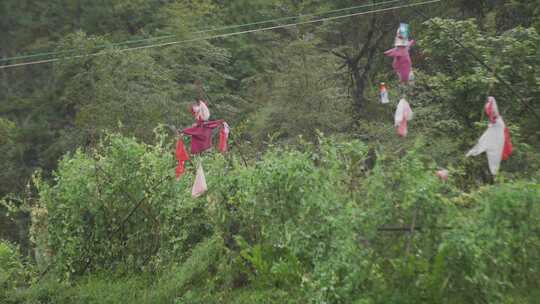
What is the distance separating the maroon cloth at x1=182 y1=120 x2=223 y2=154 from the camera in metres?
6.78

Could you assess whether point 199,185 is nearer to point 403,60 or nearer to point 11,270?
point 403,60

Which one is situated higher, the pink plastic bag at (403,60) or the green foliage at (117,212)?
the pink plastic bag at (403,60)

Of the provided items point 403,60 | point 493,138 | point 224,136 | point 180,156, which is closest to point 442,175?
point 493,138

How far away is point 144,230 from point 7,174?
60.9 feet

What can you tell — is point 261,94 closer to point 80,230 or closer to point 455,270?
point 80,230

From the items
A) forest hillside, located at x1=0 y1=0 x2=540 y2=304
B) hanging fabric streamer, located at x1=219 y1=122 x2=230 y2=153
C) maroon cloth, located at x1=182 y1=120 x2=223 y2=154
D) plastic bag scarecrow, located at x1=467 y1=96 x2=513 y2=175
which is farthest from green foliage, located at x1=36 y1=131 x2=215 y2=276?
plastic bag scarecrow, located at x1=467 y1=96 x2=513 y2=175

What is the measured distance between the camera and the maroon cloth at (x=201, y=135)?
678 centimetres

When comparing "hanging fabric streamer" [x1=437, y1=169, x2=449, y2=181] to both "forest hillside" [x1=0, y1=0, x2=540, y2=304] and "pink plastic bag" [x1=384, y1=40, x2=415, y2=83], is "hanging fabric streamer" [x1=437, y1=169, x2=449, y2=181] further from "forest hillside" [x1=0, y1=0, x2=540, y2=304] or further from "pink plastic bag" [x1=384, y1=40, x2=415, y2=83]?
"pink plastic bag" [x1=384, y1=40, x2=415, y2=83]

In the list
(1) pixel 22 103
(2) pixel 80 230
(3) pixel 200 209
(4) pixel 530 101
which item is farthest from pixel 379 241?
(1) pixel 22 103

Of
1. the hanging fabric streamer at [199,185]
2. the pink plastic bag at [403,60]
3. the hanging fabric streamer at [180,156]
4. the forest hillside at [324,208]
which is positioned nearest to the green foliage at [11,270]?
the forest hillside at [324,208]

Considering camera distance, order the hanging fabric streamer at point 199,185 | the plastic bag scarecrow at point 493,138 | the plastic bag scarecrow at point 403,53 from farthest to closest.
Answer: the hanging fabric streamer at point 199,185 < the plastic bag scarecrow at point 403,53 < the plastic bag scarecrow at point 493,138

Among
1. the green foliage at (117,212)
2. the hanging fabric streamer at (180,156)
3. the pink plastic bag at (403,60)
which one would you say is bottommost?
the green foliage at (117,212)

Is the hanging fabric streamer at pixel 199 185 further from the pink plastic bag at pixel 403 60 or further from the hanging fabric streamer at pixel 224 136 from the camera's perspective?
the pink plastic bag at pixel 403 60

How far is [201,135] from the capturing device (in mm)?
6785
